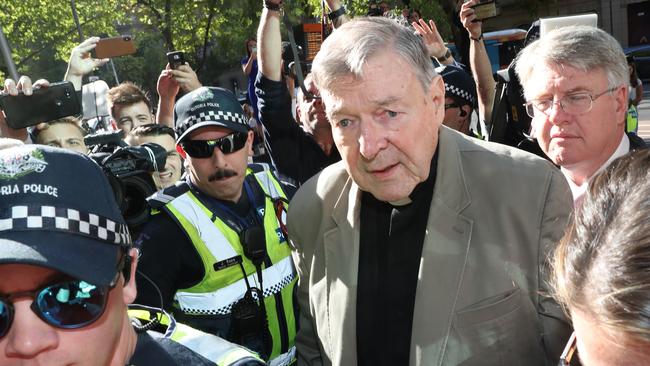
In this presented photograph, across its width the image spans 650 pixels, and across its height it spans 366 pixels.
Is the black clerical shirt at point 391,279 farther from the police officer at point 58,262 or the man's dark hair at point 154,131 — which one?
the man's dark hair at point 154,131

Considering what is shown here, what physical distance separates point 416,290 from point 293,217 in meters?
0.57

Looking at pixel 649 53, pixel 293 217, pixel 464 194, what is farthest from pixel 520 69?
pixel 649 53

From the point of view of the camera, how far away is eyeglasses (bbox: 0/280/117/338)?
1258 millimetres

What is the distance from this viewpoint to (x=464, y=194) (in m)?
1.78

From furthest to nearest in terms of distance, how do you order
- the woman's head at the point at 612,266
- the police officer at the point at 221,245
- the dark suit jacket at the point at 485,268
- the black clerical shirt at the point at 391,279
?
the police officer at the point at 221,245
the black clerical shirt at the point at 391,279
the dark suit jacket at the point at 485,268
the woman's head at the point at 612,266

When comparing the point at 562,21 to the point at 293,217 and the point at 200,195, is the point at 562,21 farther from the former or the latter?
the point at 200,195

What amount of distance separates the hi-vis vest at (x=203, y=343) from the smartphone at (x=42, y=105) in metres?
1.70

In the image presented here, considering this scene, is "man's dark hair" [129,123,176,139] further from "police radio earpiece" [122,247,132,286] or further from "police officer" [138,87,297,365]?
"police radio earpiece" [122,247,132,286]

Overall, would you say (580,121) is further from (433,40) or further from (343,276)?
(433,40)

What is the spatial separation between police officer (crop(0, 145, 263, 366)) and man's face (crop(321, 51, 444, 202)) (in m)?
0.71

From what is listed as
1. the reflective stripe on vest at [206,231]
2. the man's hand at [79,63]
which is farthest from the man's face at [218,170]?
the man's hand at [79,63]

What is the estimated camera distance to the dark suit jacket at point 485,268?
1.66m

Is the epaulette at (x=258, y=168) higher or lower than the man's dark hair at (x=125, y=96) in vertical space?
lower

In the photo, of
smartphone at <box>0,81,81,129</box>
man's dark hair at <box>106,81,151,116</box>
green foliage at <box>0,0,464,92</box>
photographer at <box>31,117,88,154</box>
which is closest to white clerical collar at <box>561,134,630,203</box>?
smartphone at <box>0,81,81,129</box>
